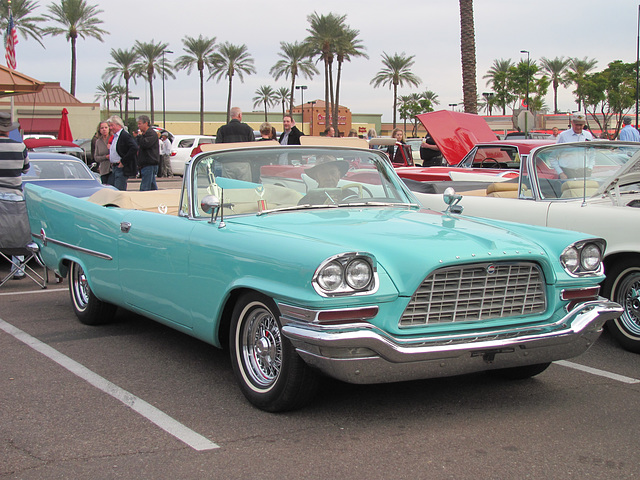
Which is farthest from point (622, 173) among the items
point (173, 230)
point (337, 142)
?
point (173, 230)

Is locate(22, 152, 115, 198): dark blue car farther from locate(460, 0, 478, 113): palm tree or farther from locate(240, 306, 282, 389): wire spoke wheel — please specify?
locate(460, 0, 478, 113): palm tree

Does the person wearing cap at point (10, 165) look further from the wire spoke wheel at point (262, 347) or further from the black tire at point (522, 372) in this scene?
the black tire at point (522, 372)

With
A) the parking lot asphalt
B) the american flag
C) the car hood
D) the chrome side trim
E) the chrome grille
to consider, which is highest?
the american flag

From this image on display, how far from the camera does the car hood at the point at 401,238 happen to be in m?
3.63

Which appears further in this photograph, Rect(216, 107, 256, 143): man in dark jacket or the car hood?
Rect(216, 107, 256, 143): man in dark jacket

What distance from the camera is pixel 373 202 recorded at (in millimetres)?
4977

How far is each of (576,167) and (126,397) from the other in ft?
13.9

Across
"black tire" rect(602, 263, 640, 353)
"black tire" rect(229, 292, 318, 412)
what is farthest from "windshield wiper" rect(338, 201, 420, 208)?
"black tire" rect(602, 263, 640, 353)

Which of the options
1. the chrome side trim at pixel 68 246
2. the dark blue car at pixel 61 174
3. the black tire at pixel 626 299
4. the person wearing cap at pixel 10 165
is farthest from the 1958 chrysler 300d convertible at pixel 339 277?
the dark blue car at pixel 61 174

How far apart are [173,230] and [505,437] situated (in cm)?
231

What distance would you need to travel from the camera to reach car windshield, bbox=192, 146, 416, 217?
473 centimetres

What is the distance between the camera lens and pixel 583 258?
4172mm

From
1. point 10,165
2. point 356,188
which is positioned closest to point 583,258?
point 356,188

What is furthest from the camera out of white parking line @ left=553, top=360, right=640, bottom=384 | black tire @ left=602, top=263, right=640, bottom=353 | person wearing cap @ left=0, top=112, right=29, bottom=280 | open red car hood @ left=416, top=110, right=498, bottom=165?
open red car hood @ left=416, top=110, right=498, bottom=165
